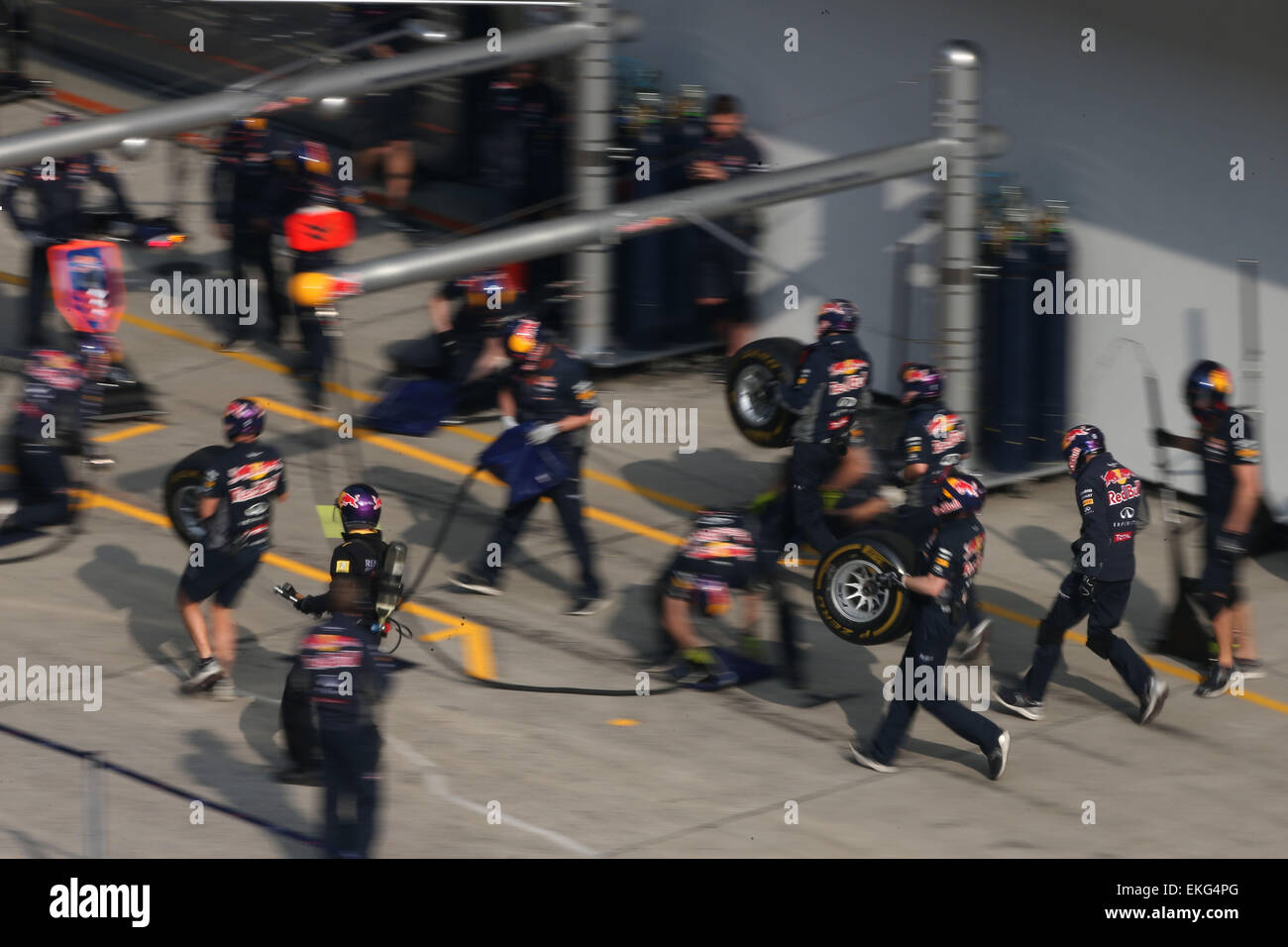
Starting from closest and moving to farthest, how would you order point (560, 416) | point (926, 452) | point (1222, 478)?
point (1222, 478), point (926, 452), point (560, 416)

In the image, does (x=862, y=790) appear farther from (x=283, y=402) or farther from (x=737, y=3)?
(x=737, y=3)

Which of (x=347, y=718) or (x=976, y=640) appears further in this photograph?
(x=976, y=640)

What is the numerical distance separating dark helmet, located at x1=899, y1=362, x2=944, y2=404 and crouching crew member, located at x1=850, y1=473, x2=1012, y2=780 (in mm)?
1884

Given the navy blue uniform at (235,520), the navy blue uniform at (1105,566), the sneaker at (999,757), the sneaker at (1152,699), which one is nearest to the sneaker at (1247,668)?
the sneaker at (1152,699)

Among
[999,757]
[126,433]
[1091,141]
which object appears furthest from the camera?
[126,433]

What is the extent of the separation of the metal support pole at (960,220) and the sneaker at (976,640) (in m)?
2.58

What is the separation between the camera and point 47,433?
1329cm

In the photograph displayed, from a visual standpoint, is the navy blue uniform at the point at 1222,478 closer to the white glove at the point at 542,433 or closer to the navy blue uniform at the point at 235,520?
the white glove at the point at 542,433

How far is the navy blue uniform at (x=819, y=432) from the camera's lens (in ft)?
42.7

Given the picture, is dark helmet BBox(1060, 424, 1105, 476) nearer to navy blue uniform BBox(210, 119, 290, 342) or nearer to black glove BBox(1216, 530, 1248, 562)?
black glove BBox(1216, 530, 1248, 562)

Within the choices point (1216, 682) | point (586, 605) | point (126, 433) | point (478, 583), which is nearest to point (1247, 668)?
point (1216, 682)

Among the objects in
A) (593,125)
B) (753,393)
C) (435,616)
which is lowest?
(435,616)

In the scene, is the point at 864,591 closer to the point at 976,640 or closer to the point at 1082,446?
the point at 976,640

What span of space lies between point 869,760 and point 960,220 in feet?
15.5
